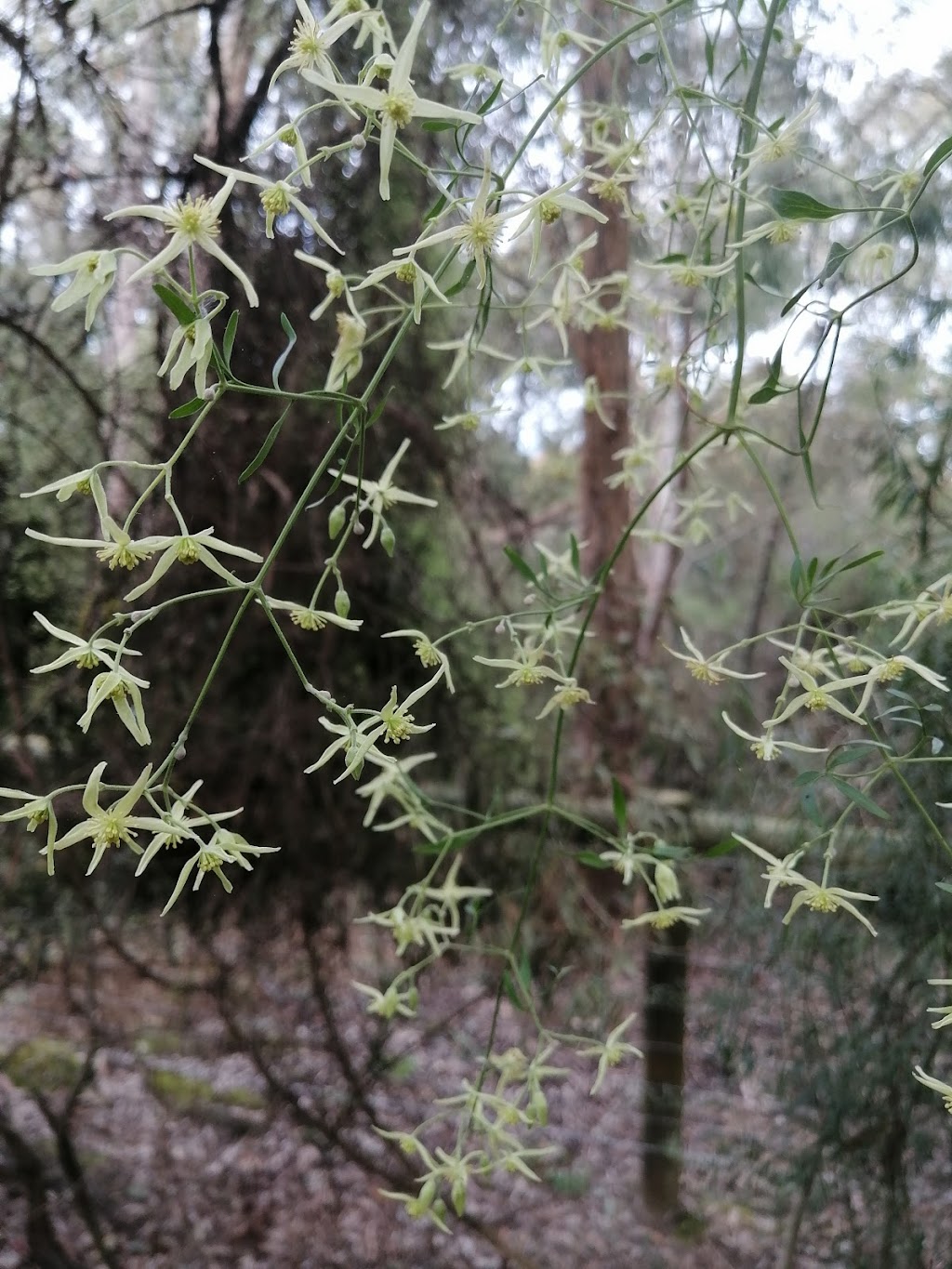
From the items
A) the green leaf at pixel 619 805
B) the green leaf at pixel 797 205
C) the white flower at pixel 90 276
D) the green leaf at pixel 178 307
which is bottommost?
the green leaf at pixel 619 805

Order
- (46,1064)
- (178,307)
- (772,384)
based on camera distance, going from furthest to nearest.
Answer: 1. (46,1064)
2. (772,384)
3. (178,307)

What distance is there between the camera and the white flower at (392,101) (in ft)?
1.21

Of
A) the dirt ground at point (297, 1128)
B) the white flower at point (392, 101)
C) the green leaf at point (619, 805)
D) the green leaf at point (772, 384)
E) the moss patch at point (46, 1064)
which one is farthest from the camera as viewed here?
the moss patch at point (46, 1064)

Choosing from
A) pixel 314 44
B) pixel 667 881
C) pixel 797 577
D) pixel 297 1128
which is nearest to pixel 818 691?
pixel 797 577

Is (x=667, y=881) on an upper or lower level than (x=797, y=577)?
lower

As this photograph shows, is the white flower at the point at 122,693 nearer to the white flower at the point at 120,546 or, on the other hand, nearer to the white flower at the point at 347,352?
the white flower at the point at 120,546

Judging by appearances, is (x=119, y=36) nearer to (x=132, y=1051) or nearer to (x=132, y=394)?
(x=132, y=394)

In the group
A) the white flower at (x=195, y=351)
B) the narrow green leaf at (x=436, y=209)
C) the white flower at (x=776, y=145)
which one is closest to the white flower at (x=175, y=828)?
the white flower at (x=195, y=351)

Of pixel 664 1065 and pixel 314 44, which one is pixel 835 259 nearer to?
pixel 314 44

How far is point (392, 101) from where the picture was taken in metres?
0.40

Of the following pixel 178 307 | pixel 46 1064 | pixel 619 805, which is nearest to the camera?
pixel 178 307

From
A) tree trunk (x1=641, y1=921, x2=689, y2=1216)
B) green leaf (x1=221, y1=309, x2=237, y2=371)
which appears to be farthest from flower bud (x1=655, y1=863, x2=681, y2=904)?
tree trunk (x1=641, y1=921, x2=689, y2=1216)

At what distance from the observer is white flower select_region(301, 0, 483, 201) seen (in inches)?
14.5

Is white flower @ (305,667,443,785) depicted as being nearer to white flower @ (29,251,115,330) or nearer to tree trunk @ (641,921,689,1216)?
white flower @ (29,251,115,330)
